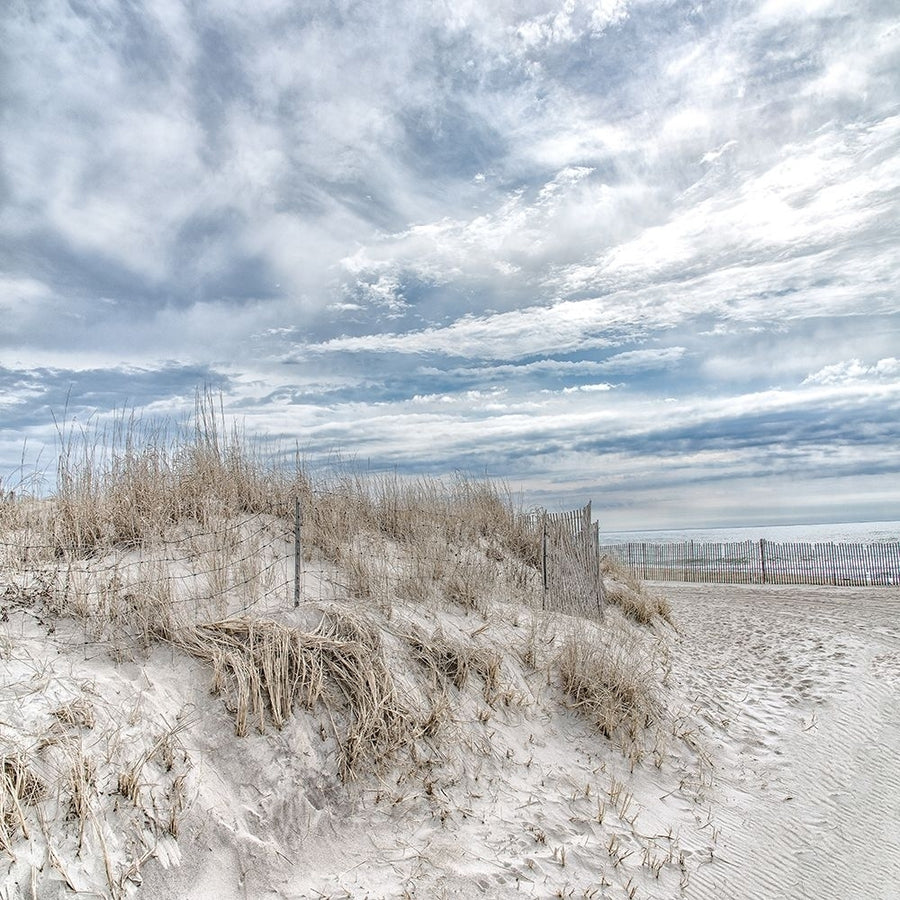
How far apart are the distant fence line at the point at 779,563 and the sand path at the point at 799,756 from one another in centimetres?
1360

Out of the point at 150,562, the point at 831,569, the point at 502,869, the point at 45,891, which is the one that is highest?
the point at 150,562

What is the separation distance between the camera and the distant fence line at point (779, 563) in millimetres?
26422

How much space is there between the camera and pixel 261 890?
3.97 metres

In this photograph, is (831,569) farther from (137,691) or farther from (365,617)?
(137,691)

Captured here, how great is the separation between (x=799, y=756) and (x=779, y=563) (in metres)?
23.2

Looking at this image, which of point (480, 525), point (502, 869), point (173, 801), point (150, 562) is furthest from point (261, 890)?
point (480, 525)

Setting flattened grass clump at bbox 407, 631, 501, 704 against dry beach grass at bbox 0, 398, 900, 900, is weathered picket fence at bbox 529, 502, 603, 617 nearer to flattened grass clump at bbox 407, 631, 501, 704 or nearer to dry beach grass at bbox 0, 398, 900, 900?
dry beach grass at bbox 0, 398, 900, 900

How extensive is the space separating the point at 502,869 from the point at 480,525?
6.95 meters

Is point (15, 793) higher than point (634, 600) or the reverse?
higher

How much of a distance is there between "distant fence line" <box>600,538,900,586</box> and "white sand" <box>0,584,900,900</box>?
18.2m

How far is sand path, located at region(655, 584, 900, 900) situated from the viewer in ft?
16.5

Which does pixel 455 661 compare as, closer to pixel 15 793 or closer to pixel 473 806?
pixel 473 806

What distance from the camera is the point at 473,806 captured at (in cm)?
502

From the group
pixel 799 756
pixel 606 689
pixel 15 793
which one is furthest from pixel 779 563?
pixel 15 793
